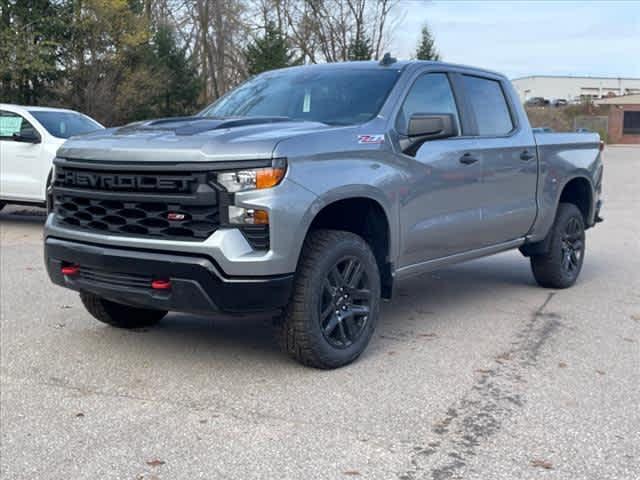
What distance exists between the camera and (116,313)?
564cm

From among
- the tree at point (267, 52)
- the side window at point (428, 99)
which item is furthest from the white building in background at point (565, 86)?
the side window at point (428, 99)

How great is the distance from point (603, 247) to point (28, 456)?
27.3 feet

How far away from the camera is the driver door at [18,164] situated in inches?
451

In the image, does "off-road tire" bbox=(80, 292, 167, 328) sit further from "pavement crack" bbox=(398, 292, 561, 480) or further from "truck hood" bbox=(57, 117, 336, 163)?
"pavement crack" bbox=(398, 292, 561, 480)

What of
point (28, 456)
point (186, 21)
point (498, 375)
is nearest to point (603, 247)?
point (498, 375)

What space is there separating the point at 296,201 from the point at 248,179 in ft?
0.98

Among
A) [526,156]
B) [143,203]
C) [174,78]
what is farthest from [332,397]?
[174,78]

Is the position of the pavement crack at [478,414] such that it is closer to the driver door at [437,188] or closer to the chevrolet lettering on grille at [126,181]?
the driver door at [437,188]

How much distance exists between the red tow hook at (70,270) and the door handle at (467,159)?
2.79m

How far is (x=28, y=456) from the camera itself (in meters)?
3.65

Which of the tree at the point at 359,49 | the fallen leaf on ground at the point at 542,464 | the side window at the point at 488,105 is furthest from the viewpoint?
the tree at the point at 359,49

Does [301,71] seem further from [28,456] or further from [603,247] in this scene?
[603,247]

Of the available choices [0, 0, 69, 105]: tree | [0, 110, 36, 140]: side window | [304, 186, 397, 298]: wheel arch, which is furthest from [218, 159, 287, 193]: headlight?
[0, 0, 69, 105]: tree

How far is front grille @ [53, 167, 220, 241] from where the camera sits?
429 cm
